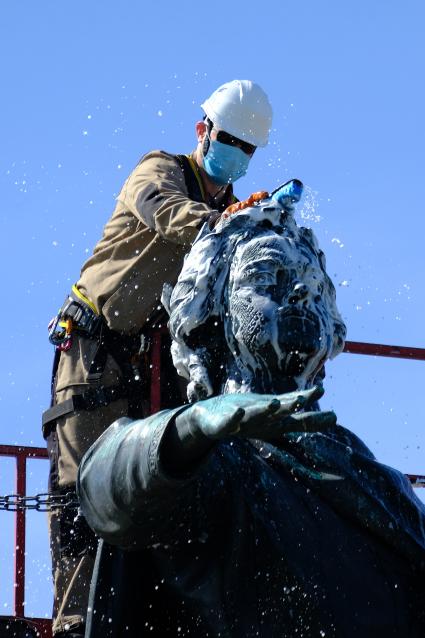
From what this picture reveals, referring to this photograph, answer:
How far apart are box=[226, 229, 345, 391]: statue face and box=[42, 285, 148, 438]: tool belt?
2.79 meters

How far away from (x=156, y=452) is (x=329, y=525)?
59 cm

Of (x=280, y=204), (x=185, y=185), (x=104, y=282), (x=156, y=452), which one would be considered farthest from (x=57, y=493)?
(x=156, y=452)

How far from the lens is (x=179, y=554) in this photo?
148 inches

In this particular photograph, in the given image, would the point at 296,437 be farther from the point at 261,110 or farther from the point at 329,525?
the point at 261,110

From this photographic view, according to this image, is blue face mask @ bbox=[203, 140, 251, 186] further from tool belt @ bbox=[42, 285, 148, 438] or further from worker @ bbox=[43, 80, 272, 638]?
tool belt @ bbox=[42, 285, 148, 438]

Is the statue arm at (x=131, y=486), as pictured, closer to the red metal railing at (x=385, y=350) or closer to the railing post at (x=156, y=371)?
the railing post at (x=156, y=371)

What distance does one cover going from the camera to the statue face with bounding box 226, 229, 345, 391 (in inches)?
158

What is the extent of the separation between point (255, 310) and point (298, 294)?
108mm

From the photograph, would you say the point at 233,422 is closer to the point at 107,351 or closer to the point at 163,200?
the point at 163,200

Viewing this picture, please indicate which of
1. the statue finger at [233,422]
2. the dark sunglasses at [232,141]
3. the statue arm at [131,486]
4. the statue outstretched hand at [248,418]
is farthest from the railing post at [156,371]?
the statue finger at [233,422]

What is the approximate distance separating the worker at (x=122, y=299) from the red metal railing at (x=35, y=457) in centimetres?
8

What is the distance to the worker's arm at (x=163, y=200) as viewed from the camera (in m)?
6.32

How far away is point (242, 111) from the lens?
6781mm

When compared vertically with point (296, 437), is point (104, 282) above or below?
above
